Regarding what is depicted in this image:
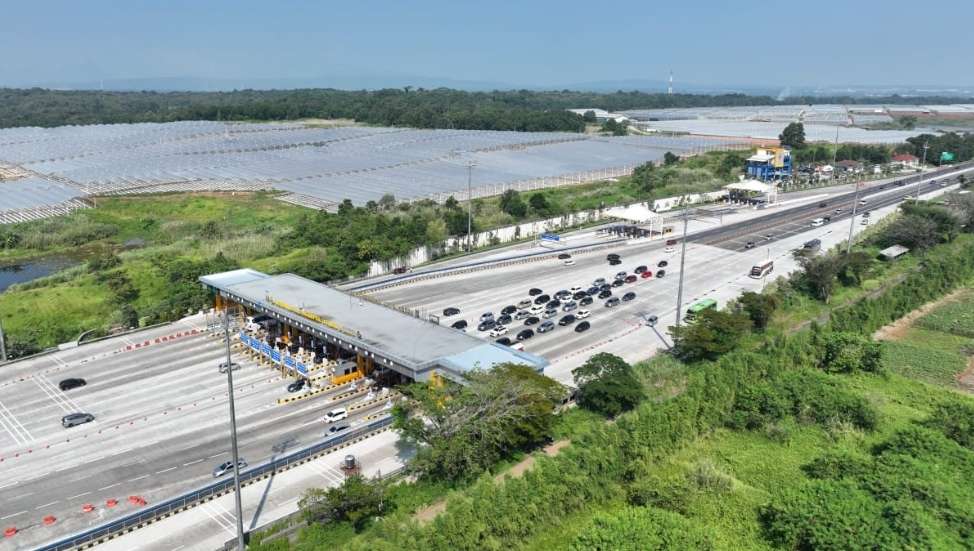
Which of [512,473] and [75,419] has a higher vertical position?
[512,473]

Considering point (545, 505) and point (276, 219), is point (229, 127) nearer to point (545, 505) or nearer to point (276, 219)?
point (276, 219)

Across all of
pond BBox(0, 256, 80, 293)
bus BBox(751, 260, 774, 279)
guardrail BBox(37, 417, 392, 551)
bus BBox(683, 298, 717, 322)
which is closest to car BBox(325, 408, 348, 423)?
guardrail BBox(37, 417, 392, 551)

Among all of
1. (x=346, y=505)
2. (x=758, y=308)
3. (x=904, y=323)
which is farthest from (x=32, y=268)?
(x=904, y=323)

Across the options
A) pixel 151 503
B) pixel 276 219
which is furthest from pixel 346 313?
pixel 276 219

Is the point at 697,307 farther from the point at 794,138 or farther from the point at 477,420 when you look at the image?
the point at 794,138

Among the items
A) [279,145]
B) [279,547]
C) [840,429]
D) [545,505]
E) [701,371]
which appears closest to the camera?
[279,547]

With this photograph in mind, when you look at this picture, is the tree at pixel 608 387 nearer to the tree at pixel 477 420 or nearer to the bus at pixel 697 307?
the tree at pixel 477 420
